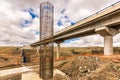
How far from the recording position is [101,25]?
16938 mm

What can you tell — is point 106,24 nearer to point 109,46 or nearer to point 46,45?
point 109,46

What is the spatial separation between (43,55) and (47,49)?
853mm

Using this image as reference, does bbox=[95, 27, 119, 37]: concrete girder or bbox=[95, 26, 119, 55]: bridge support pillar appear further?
bbox=[95, 26, 119, 55]: bridge support pillar

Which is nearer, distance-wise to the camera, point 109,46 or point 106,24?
point 106,24

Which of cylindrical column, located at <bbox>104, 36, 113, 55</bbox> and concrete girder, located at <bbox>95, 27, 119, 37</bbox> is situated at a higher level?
concrete girder, located at <bbox>95, 27, 119, 37</bbox>

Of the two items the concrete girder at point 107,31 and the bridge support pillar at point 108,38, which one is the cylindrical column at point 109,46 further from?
the concrete girder at point 107,31

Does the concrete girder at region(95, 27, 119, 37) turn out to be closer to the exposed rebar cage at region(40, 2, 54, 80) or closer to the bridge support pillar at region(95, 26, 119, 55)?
the bridge support pillar at region(95, 26, 119, 55)

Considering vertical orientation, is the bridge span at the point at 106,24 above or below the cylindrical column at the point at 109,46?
above

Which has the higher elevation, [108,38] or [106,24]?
[106,24]

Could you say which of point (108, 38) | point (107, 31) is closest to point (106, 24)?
point (107, 31)

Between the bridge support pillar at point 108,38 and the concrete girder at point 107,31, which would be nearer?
the concrete girder at point 107,31

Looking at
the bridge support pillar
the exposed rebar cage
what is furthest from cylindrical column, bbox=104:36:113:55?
the exposed rebar cage

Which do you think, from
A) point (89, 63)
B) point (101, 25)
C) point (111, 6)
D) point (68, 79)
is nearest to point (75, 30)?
point (101, 25)

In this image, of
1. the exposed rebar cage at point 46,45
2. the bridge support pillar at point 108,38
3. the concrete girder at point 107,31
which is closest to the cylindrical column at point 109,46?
the bridge support pillar at point 108,38
